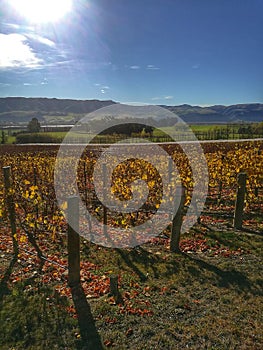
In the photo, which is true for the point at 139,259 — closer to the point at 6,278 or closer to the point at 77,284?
the point at 77,284

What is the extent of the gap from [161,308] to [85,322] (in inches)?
42.2

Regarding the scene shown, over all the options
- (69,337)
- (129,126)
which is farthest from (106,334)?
(129,126)

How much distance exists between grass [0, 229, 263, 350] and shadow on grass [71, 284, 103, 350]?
0.07 m

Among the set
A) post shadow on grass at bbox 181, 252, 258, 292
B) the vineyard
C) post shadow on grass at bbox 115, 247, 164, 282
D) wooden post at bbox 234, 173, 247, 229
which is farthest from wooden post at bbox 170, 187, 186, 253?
wooden post at bbox 234, 173, 247, 229

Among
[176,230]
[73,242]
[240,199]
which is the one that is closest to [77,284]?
[73,242]

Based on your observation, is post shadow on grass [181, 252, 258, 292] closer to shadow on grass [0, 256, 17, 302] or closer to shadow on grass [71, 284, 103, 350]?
shadow on grass [71, 284, 103, 350]

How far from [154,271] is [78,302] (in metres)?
1.53

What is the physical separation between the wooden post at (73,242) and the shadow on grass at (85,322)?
18cm

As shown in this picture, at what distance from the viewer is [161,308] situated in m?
3.98

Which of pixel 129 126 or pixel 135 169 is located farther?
pixel 129 126

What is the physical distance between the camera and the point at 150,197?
743cm

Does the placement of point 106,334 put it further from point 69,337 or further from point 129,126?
point 129,126

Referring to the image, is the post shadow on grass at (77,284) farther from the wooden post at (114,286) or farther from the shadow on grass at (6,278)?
the shadow on grass at (6,278)

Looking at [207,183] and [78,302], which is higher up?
[207,183]
